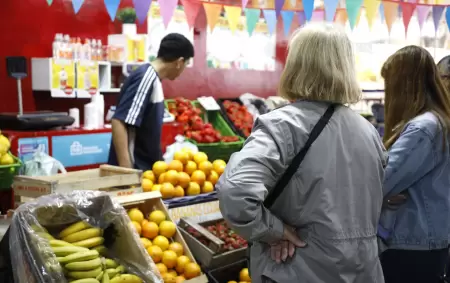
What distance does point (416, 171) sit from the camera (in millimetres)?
2443

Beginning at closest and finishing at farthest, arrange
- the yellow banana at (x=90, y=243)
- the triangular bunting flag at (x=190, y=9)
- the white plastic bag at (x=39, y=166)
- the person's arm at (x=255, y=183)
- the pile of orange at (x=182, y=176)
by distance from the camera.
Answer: the person's arm at (x=255, y=183) < the yellow banana at (x=90, y=243) < the pile of orange at (x=182, y=176) < the white plastic bag at (x=39, y=166) < the triangular bunting flag at (x=190, y=9)

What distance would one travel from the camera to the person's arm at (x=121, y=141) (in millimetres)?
3523

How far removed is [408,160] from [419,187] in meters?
0.19

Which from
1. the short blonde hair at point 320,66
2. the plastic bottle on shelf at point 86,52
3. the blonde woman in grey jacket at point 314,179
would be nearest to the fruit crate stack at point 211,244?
the blonde woman in grey jacket at point 314,179

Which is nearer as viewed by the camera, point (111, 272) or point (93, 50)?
point (111, 272)

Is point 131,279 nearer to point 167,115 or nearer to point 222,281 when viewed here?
point 222,281

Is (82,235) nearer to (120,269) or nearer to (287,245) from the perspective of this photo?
(120,269)

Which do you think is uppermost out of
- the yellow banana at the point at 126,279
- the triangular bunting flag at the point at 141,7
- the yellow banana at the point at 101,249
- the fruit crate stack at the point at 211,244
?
the triangular bunting flag at the point at 141,7

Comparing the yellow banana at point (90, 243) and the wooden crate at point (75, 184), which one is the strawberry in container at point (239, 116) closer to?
the wooden crate at point (75, 184)

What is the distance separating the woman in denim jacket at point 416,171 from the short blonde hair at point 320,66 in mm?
793

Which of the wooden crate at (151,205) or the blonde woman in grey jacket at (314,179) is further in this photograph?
the wooden crate at (151,205)

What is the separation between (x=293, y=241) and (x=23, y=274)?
3.68ft

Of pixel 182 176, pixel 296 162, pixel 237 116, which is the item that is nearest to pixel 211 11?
pixel 237 116

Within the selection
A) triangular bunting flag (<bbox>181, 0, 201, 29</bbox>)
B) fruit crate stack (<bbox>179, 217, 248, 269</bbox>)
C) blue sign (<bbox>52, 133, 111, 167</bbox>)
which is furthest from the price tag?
fruit crate stack (<bbox>179, 217, 248, 269</bbox>)
